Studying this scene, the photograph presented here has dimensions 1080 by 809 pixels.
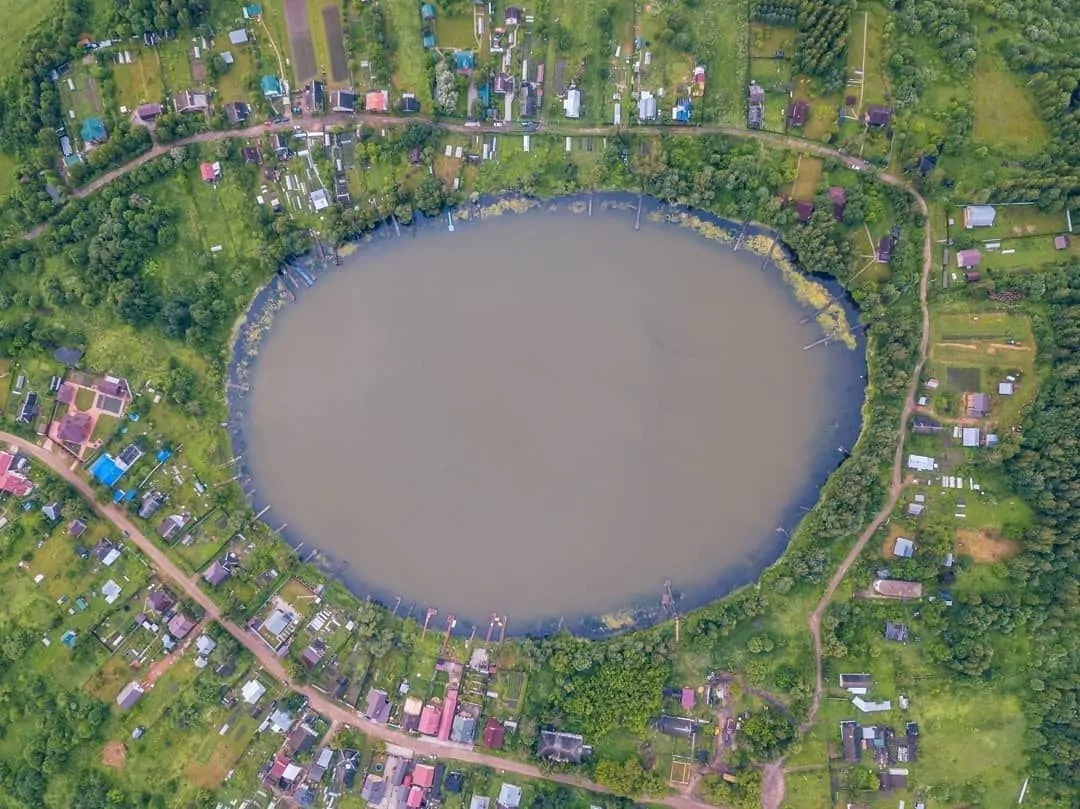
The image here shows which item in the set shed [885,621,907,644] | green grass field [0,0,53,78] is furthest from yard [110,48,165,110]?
shed [885,621,907,644]

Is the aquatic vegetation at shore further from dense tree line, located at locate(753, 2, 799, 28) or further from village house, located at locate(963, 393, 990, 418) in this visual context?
dense tree line, located at locate(753, 2, 799, 28)

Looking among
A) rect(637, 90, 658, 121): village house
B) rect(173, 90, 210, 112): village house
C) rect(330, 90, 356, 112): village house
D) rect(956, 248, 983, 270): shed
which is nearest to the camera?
rect(956, 248, 983, 270): shed

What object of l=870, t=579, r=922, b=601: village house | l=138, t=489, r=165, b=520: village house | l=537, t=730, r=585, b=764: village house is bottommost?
l=537, t=730, r=585, b=764: village house

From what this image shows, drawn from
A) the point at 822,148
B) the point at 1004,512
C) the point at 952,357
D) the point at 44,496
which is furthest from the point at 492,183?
the point at 1004,512

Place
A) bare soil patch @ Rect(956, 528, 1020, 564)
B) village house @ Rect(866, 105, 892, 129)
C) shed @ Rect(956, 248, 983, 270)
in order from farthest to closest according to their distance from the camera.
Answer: village house @ Rect(866, 105, 892, 129), shed @ Rect(956, 248, 983, 270), bare soil patch @ Rect(956, 528, 1020, 564)

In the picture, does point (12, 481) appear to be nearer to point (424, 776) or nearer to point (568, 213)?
point (424, 776)
